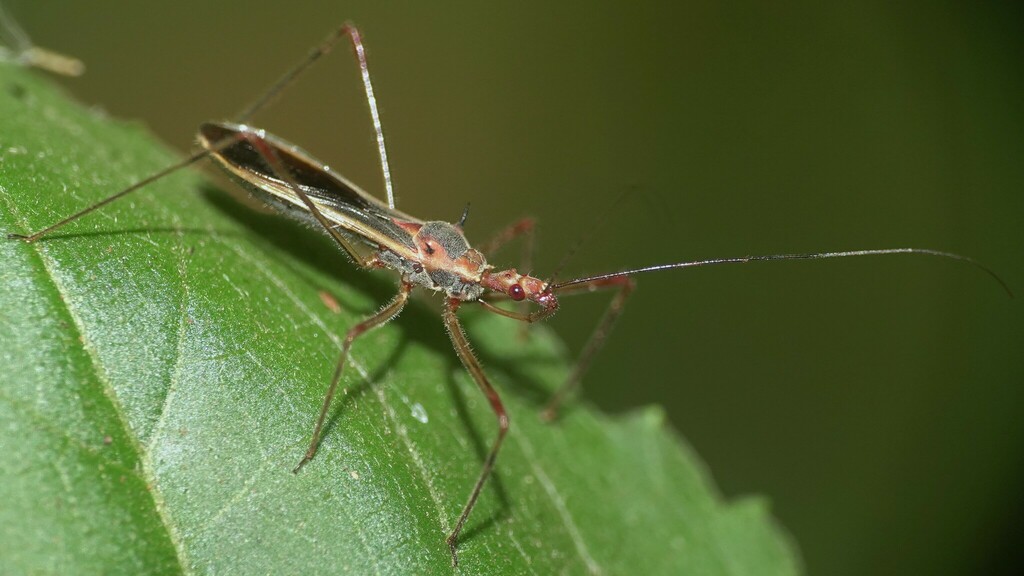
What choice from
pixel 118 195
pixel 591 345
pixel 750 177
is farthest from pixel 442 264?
pixel 750 177

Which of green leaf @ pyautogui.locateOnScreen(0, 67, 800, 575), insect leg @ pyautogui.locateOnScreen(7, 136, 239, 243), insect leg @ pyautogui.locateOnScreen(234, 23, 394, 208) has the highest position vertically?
insect leg @ pyautogui.locateOnScreen(234, 23, 394, 208)

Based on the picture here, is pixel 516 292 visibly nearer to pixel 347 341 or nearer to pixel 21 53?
pixel 347 341

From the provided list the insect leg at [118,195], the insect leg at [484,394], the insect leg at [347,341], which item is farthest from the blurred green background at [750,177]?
the insect leg at [118,195]

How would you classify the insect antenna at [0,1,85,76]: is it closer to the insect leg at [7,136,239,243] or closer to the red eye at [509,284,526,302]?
the insect leg at [7,136,239,243]

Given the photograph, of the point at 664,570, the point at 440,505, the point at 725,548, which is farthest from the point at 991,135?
the point at 440,505

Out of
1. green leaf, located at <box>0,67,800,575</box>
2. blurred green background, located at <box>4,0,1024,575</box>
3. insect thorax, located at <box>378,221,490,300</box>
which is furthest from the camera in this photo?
blurred green background, located at <box>4,0,1024,575</box>

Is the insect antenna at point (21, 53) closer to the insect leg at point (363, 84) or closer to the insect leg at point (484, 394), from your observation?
the insect leg at point (363, 84)

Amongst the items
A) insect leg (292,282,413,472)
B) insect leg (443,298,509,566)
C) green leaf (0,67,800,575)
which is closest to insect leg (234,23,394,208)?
green leaf (0,67,800,575)
